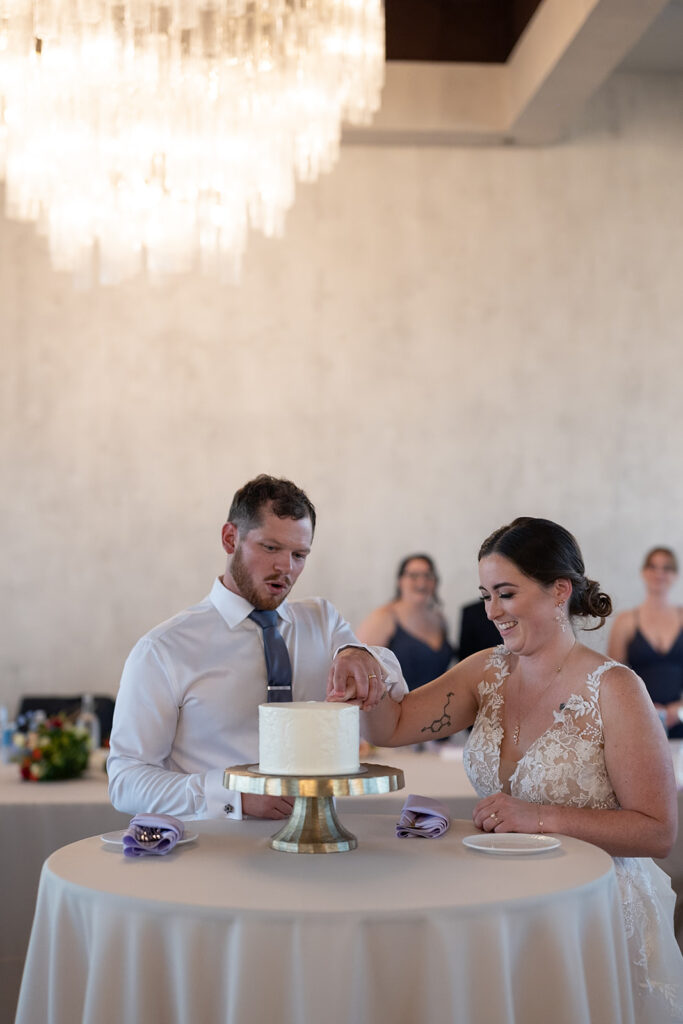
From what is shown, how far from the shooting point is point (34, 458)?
22.5 feet

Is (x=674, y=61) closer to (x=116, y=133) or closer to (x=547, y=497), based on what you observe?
(x=547, y=497)

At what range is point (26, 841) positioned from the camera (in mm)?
3662

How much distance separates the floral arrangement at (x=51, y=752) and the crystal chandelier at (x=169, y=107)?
2104 mm

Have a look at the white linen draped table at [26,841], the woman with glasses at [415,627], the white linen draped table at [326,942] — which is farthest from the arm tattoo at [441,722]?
the woman with glasses at [415,627]

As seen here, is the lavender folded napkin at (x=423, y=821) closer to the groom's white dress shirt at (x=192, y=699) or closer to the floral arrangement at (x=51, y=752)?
the groom's white dress shirt at (x=192, y=699)

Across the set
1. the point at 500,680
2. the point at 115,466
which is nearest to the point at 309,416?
the point at 115,466

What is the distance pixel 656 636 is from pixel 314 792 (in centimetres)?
507

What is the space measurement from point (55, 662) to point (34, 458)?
128 cm

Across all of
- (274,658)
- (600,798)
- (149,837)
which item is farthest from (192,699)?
(600,798)

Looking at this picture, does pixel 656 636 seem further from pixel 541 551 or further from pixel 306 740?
pixel 306 740

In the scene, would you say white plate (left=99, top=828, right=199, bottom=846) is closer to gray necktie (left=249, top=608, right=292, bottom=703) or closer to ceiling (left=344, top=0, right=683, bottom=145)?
gray necktie (left=249, top=608, right=292, bottom=703)

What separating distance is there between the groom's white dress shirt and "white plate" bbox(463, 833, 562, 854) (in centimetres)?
56

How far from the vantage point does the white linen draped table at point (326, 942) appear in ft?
5.71

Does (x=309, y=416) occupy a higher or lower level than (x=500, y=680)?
higher
